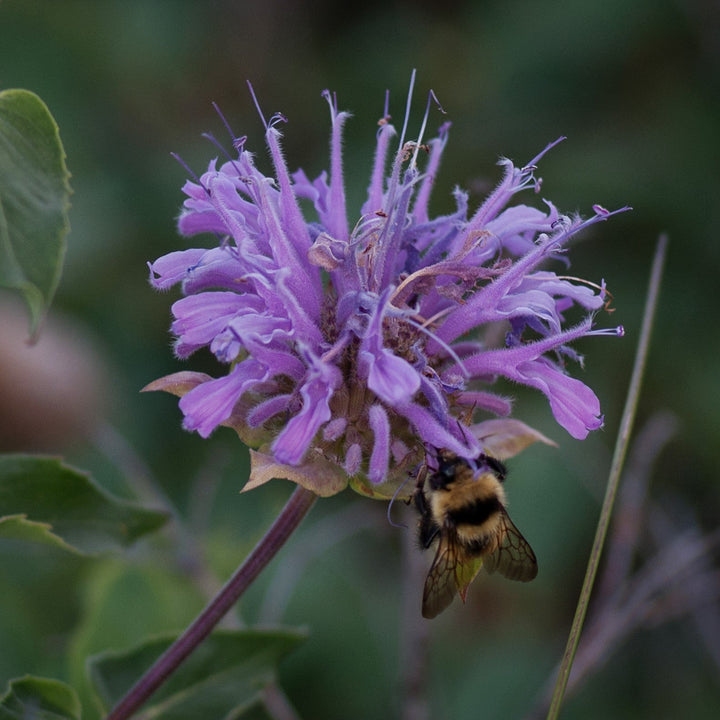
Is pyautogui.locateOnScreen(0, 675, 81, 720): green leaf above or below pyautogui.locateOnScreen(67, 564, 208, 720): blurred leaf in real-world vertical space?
above

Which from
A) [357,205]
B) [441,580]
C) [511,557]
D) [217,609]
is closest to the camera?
[217,609]

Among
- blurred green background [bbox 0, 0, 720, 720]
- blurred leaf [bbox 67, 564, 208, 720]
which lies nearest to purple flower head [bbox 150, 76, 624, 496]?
blurred leaf [bbox 67, 564, 208, 720]

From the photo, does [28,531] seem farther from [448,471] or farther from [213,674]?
[448,471]

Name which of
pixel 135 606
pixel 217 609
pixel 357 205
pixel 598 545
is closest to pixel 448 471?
pixel 598 545

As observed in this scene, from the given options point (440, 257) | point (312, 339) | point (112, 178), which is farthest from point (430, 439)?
point (112, 178)

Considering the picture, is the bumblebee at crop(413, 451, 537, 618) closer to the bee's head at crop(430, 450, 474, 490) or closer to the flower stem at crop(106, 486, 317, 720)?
the bee's head at crop(430, 450, 474, 490)

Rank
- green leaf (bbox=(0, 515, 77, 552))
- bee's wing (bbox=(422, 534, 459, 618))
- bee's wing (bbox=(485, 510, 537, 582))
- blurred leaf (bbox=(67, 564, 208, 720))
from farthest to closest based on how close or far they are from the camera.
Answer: blurred leaf (bbox=(67, 564, 208, 720)), bee's wing (bbox=(485, 510, 537, 582)), bee's wing (bbox=(422, 534, 459, 618)), green leaf (bbox=(0, 515, 77, 552))
